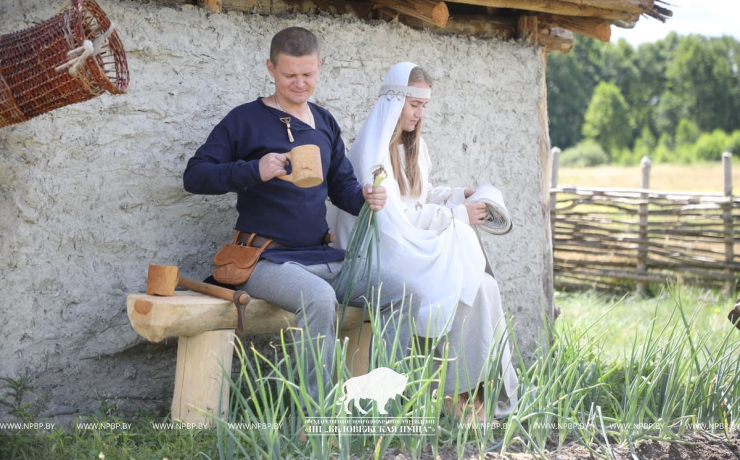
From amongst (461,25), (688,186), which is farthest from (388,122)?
(688,186)

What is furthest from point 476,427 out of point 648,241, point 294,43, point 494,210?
point 648,241

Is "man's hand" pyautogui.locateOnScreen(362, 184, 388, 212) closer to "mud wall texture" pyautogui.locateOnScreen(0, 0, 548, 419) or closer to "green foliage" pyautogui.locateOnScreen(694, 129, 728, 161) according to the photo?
"mud wall texture" pyautogui.locateOnScreen(0, 0, 548, 419)

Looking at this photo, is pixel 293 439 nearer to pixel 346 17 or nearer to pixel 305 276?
pixel 305 276

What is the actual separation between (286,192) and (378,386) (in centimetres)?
106

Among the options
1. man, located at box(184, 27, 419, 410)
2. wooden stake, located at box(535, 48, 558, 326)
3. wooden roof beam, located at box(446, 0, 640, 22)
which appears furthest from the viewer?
wooden stake, located at box(535, 48, 558, 326)

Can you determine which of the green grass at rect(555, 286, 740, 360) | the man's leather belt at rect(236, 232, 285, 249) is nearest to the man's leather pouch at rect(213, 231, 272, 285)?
the man's leather belt at rect(236, 232, 285, 249)

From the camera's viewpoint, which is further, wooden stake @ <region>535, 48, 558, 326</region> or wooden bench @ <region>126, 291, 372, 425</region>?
wooden stake @ <region>535, 48, 558, 326</region>

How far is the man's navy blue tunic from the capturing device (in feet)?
11.3

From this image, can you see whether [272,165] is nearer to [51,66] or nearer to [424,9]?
[51,66]

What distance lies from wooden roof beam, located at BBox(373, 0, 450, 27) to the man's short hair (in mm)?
847

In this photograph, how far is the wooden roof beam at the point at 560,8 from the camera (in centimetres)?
436

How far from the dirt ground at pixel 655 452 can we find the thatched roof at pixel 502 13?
2106mm

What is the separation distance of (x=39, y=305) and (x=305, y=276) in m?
1.17

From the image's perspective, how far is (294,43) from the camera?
3451 millimetres
